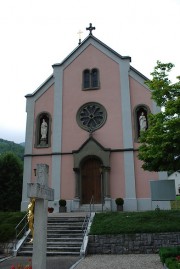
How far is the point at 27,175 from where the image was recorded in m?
20.5

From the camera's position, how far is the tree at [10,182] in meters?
24.4

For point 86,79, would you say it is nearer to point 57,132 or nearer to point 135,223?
point 57,132

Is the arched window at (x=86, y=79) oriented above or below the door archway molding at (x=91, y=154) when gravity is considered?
above

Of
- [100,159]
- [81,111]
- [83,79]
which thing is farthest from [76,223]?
[83,79]

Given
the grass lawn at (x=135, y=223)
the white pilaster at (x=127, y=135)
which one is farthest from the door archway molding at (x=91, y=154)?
the grass lawn at (x=135, y=223)

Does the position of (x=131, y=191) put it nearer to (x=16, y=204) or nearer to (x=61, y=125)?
(x=61, y=125)

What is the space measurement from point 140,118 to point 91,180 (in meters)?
5.54

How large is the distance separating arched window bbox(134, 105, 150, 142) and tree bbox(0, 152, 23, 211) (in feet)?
39.3

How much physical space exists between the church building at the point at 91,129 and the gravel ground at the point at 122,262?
759 cm

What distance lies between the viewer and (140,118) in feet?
66.2

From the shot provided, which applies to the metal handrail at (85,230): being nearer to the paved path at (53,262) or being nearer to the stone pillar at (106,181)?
the paved path at (53,262)

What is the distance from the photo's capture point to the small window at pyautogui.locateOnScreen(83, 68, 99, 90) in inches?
872

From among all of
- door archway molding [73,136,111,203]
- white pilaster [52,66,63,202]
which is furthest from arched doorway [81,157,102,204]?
white pilaster [52,66,63,202]

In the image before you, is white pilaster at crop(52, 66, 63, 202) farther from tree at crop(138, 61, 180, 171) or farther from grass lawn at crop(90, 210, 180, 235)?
tree at crop(138, 61, 180, 171)
